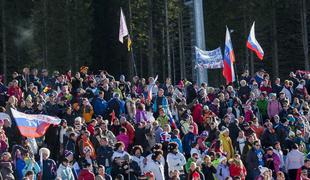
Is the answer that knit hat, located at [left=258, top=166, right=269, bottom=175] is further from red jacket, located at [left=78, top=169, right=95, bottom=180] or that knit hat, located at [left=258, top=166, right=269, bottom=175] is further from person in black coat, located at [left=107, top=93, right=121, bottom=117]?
person in black coat, located at [left=107, top=93, right=121, bottom=117]

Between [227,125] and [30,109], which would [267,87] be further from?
[30,109]

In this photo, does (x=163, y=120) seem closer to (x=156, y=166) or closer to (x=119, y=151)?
(x=156, y=166)

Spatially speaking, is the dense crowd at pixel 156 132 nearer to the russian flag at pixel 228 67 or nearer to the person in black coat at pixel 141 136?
the person in black coat at pixel 141 136

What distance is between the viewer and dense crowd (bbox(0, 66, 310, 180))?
2106cm

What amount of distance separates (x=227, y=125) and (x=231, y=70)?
A: 6624 millimetres

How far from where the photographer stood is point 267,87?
30359mm

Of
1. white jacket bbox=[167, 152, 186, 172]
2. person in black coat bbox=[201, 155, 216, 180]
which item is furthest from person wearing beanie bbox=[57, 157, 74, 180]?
person in black coat bbox=[201, 155, 216, 180]

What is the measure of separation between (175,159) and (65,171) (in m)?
3.15

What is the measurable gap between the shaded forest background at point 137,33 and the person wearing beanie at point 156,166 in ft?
109

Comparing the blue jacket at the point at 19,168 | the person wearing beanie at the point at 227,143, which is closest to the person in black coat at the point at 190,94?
the person wearing beanie at the point at 227,143

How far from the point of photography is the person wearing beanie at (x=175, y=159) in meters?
22.1

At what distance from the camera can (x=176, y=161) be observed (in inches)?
872

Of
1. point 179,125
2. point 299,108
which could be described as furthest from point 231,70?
point 179,125

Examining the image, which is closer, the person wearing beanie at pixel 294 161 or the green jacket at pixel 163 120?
the person wearing beanie at pixel 294 161
